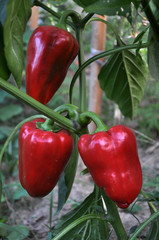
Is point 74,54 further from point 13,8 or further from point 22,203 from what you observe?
point 22,203

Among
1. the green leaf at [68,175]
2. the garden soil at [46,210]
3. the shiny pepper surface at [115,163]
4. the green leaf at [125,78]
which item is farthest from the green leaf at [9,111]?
the shiny pepper surface at [115,163]

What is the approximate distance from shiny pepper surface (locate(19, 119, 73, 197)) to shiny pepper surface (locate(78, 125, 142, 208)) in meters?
0.08

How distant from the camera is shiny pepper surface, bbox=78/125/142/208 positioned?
0.64 metres

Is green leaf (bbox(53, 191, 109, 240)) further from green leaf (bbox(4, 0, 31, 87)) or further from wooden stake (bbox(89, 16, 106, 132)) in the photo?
wooden stake (bbox(89, 16, 106, 132))

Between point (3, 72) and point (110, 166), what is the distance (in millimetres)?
296

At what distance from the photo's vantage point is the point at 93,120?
69cm

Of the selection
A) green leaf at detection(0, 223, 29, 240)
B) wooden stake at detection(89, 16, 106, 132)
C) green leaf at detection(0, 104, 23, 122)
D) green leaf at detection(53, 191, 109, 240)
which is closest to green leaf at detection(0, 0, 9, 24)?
green leaf at detection(53, 191, 109, 240)

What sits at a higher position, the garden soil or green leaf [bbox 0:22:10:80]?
green leaf [bbox 0:22:10:80]

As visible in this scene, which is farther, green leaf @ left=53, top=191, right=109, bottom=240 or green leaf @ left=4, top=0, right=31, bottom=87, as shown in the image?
green leaf @ left=53, top=191, right=109, bottom=240

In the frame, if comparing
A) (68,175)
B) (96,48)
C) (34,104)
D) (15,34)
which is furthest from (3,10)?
(96,48)

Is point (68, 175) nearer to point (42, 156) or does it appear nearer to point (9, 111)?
point (42, 156)

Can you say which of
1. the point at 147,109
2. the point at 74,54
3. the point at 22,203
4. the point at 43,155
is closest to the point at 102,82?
the point at 74,54

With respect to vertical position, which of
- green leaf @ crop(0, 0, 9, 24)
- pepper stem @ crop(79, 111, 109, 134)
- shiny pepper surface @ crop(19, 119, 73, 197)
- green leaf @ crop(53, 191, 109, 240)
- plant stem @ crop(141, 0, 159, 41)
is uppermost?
green leaf @ crop(0, 0, 9, 24)

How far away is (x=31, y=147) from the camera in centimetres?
70
